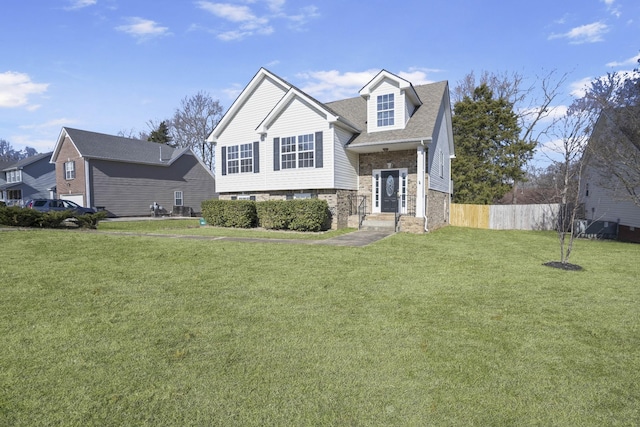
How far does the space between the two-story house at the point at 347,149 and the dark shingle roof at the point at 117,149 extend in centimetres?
1491

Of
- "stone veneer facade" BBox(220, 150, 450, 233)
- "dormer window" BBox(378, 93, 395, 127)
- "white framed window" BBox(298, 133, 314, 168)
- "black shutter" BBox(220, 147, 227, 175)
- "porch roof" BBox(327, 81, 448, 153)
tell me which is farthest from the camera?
"black shutter" BBox(220, 147, 227, 175)

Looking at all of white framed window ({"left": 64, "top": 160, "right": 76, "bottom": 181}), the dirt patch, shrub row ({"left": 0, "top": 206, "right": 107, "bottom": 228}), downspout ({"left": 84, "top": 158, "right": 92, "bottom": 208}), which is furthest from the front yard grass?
white framed window ({"left": 64, "top": 160, "right": 76, "bottom": 181})

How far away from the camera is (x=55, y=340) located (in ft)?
11.1

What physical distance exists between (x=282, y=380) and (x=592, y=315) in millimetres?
4267

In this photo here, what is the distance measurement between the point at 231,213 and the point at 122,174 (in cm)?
1784

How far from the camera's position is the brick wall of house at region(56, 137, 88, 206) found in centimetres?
2677

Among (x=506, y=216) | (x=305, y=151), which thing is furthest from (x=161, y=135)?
(x=506, y=216)

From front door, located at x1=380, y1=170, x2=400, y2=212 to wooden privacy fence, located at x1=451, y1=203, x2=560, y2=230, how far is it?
6543 mm

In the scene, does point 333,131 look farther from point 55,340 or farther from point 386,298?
point 55,340

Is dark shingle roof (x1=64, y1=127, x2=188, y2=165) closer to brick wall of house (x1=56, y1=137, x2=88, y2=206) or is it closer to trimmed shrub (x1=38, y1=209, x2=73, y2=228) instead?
brick wall of house (x1=56, y1=137, x2=88, y2=206)

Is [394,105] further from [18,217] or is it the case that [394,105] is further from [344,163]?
[18,217]

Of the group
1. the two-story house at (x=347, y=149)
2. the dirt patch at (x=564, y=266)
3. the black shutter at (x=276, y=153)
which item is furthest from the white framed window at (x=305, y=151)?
the dirt patch at (x=564, y=266)

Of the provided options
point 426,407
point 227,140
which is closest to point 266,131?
point 227,140

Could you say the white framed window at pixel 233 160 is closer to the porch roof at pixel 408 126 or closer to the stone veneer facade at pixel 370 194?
the stone veneer facade at pixel 370 194
